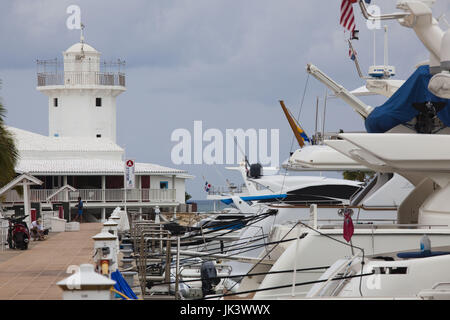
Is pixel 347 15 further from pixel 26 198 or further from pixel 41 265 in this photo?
pixel 26 198

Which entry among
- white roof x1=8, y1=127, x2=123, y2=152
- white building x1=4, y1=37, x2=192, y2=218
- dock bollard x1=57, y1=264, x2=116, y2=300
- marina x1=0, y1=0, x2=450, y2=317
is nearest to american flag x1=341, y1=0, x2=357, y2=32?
marina x1=0, y1=0, x2=450, y2=317

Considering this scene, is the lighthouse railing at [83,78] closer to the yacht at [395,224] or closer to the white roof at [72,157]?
the white roof at [72,157]

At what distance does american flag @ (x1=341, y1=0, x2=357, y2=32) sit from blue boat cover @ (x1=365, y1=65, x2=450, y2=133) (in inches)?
157

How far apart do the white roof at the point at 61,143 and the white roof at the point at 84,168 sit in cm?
279

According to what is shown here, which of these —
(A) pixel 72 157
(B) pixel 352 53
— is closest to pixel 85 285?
(B) pixel 352 53

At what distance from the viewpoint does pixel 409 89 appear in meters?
18.1

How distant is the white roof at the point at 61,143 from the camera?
6103 centimetres

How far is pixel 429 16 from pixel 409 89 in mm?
1681

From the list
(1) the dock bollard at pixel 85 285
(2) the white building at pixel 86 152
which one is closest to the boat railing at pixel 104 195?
(2) the white building at pixel 86 152

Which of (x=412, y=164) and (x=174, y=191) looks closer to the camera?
(x=412, y=164)

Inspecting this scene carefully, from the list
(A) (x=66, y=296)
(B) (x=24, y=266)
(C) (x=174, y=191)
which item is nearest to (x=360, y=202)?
(B) (x=24, y=266)

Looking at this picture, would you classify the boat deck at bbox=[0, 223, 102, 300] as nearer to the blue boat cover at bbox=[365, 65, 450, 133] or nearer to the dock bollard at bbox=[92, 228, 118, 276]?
the dock bollard at bbox=[92, 228, 118, 276]
